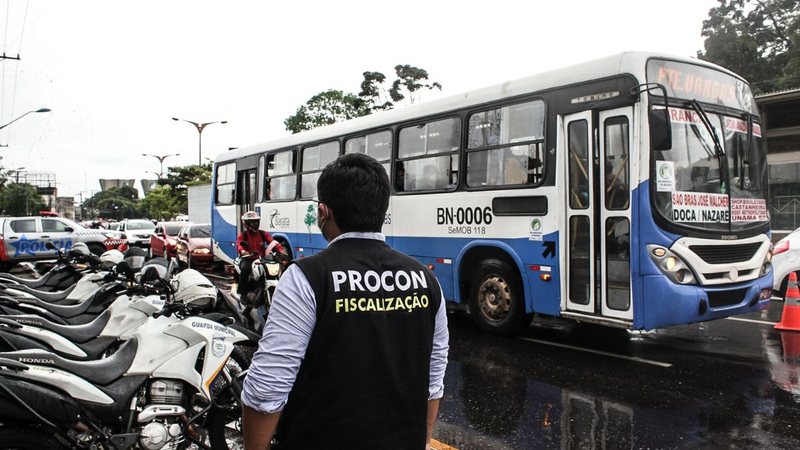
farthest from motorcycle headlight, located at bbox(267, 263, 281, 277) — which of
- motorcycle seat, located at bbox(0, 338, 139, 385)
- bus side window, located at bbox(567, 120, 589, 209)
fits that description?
bus side window, located at bbox(567, 120, 589, 209)

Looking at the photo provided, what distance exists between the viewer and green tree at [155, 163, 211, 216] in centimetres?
4872

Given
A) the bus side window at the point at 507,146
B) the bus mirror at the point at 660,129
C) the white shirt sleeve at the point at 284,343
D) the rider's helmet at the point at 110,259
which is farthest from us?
the bus side window at the point at 507,146

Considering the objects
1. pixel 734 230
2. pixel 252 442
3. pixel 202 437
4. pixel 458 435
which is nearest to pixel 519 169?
pixel 734 230

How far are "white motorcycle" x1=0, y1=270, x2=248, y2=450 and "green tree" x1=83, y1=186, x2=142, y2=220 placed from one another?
101 metres

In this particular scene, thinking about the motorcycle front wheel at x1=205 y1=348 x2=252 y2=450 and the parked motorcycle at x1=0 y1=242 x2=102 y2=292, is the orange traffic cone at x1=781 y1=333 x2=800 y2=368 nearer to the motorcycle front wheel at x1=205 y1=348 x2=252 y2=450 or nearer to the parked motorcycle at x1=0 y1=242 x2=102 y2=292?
the motorcycle front wheel at x1=205 y1=348 x2=252 y2=450

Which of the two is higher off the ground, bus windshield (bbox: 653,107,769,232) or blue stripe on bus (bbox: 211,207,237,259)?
bus windshield (bbox: 653,107,769,232)

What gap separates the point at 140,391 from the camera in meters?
3.38

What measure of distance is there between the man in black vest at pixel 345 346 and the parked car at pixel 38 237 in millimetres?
16896

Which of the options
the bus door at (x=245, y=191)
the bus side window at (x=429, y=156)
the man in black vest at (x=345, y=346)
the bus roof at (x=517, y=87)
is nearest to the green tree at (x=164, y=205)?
the bus door at (x=245, y=191)

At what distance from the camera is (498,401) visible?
496cm

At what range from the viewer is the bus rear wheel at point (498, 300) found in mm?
7094

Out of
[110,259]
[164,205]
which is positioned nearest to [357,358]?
[110,259]

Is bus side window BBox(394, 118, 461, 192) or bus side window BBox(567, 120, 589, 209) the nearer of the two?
bus side window BBox(567, 120, 589, 209)

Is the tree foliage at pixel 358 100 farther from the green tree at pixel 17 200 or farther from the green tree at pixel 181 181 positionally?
the green tree at pixel 17 200
